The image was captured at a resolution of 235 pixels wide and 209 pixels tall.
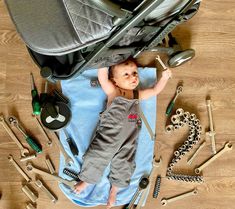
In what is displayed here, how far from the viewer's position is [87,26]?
0.94 m

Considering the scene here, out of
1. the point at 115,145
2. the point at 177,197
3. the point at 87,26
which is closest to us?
the point at 87,26

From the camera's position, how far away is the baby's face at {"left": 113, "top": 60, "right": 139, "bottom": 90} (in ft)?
4.21

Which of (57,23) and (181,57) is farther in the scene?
(181,57)

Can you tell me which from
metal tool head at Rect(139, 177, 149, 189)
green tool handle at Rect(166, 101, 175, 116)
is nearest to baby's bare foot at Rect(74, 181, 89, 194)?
metal tool head at Rect(139, 177, 149, 189)

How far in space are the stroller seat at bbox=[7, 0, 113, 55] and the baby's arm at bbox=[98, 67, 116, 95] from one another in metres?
0.33

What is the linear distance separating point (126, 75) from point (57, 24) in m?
0.38

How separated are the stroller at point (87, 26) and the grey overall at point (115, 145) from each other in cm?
22

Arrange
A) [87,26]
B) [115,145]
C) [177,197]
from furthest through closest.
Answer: [177,197] → [115,145] → [87,26]

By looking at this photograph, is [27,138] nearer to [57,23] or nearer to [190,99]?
[57,23]

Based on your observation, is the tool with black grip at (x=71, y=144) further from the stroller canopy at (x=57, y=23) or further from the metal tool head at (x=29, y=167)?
the stroller canopy at (x=57, y=23)

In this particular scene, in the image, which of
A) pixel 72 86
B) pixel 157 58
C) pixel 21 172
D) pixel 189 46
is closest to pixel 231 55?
pixel 189 46

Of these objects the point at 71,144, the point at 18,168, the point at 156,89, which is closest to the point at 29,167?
the point at 18,168

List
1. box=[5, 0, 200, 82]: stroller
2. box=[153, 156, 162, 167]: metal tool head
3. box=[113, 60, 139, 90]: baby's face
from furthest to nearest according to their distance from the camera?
box=[153, 156, 162, 167]: metal tool head, box=[113, 60, 139, 90]: baby's face, box=[5, 0, 200, 82]: stroller

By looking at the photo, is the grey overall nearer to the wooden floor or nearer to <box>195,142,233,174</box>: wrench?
the wooden floor
